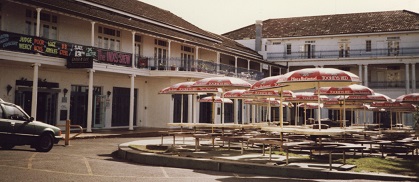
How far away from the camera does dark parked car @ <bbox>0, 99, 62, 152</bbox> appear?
40.3ft

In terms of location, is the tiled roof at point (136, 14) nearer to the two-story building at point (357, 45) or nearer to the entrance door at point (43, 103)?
the entrance door at point (43, 103)

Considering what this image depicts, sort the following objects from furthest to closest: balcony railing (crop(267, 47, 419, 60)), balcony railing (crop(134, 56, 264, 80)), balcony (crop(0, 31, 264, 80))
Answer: balcony railing (crop(267, 47, 419, 60)) < balcony railing (crop(134, 56, 264, 80)) < balcony (crop(0, 31, 264, 80))

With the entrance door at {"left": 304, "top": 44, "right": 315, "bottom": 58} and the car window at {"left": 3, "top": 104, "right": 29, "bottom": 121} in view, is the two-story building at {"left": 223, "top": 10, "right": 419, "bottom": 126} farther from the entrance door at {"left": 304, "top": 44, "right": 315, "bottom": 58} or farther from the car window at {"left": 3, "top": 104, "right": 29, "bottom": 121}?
the car window at {"left": 3, "top": 104, "right": 29, "bottom": 121}

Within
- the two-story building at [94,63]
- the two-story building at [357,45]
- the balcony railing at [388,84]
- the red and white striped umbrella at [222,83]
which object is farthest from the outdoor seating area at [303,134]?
the balcony railing at [388,84]

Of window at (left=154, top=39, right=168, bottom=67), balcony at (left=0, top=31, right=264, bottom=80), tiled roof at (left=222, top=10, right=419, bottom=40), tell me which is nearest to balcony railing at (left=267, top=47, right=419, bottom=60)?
tiled roof at (left=222, top=10, right=419, bottom=40)

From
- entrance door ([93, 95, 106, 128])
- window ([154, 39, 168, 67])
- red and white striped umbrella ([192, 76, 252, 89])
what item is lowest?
entrance door ([93, 95, 106, 128])

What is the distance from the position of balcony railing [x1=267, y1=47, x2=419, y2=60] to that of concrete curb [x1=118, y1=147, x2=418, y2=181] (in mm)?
35429

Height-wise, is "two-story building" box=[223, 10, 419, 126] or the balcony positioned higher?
"two-story building" box=[223, 10, 419, 126]

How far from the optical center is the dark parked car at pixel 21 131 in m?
12.3

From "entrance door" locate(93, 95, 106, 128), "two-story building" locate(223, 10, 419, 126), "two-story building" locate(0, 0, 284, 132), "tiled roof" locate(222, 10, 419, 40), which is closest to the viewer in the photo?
"two-story building" locate(0, 0, 284, 132)

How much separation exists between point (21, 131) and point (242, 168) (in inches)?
274

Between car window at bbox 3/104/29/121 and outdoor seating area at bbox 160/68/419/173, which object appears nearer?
outdoor seating area at bbox 160/68/419/173

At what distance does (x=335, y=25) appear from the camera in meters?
46.0

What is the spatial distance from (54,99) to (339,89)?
600 inches
